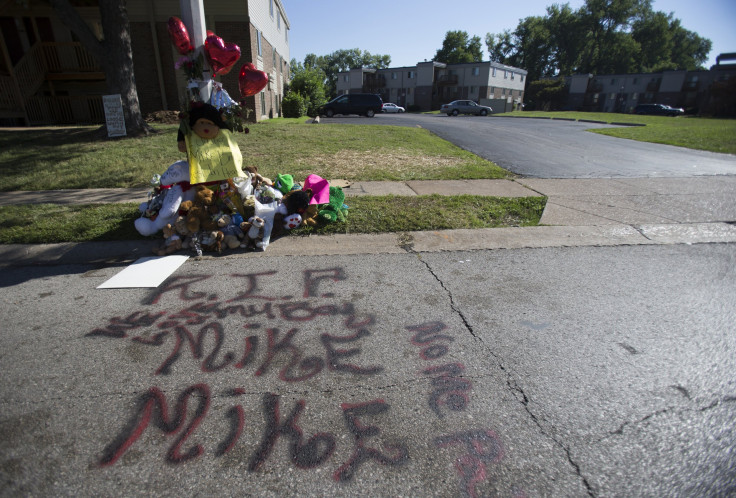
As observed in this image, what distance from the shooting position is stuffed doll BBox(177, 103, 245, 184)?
435 centimetres

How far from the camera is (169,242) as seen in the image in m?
4.36

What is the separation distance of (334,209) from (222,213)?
1.40m

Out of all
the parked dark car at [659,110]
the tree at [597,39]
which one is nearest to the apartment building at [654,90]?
the parked dark car at [659,110]

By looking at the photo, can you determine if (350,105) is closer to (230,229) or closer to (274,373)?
(230,229)

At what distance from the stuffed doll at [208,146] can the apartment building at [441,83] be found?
2065 inches

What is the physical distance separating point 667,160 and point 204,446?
12.9 metres

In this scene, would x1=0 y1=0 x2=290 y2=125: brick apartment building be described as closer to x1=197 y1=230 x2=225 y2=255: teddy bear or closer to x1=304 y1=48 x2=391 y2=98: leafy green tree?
x1=197 y1=230 x2=225 y2=255: teddy bear

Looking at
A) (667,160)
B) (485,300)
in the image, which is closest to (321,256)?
(485,300)

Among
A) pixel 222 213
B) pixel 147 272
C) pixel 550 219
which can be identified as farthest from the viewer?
pixel 550 219

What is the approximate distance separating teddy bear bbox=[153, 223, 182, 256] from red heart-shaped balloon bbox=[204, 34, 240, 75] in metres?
1.89

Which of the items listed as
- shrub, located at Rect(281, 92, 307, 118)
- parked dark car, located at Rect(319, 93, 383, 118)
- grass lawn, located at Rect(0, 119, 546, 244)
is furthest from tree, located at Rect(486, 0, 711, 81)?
grass lawn, located at Rect(0, 119, 546, 244)

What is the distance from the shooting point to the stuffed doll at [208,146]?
14.3 feet

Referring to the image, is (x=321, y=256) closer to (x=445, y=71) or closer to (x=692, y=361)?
(x=692, y=361)

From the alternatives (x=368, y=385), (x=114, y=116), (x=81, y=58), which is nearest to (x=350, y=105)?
(x=81, y=58)
